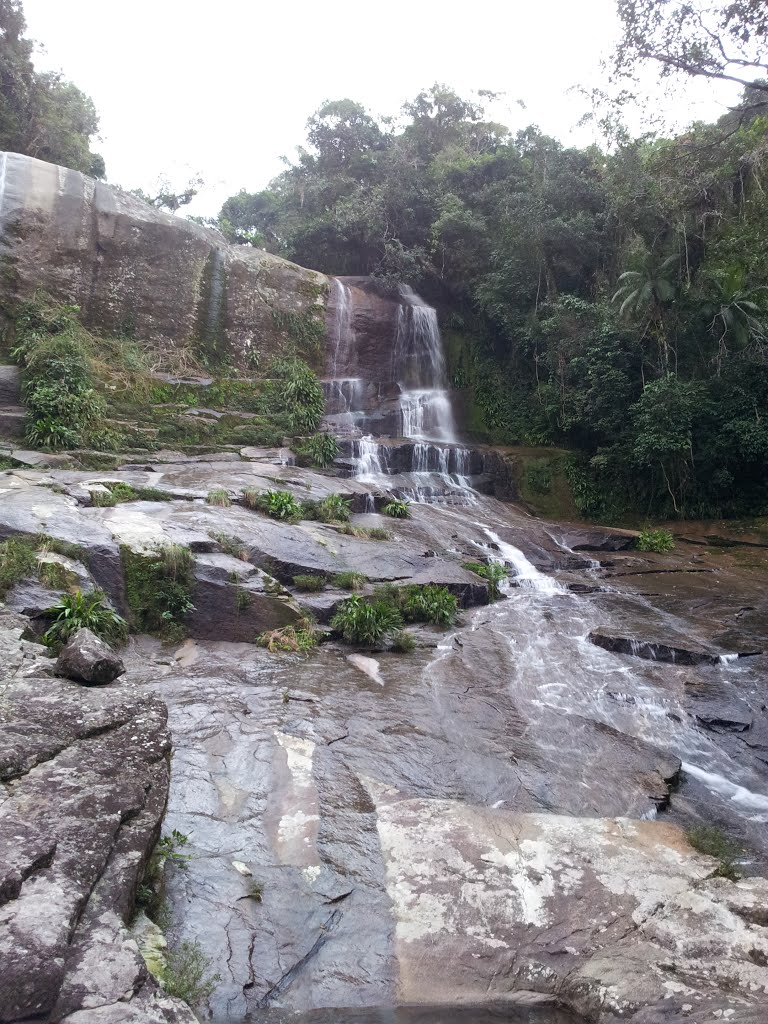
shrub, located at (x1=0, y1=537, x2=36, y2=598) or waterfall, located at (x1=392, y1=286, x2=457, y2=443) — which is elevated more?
waterfall, located at (x1=392, y1=286, x2=457, y2=443)

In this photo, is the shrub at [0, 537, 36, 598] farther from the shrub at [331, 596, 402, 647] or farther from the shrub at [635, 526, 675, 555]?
the shrub at [635, 526, 675, 555]

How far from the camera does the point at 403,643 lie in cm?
883

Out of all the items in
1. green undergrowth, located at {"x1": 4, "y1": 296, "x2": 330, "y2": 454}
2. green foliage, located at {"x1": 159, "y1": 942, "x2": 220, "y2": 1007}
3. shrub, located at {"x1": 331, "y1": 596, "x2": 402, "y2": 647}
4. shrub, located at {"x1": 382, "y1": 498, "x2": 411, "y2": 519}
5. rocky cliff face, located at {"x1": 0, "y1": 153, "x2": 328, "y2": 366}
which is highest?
rocky cliff face, located at {"x1": 0, "y1": 153, "x2": 328, "y2": 366}

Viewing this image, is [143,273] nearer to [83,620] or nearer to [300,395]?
[300,395]

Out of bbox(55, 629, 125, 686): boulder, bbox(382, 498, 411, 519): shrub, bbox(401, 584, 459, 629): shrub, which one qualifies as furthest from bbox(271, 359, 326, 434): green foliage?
bbox(55, 629, 125, 686): boulder

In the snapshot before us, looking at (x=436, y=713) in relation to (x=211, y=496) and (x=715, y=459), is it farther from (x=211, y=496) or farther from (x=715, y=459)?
(x=715, y=459)

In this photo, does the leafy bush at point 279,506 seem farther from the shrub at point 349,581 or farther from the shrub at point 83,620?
the shrub at point 83,620

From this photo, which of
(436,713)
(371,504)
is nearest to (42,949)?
(436,713)

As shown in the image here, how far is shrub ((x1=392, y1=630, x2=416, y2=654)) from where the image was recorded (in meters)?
8.82

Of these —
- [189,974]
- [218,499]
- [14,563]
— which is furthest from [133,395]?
[189,974]

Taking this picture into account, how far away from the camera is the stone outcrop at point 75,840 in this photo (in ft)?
8.52

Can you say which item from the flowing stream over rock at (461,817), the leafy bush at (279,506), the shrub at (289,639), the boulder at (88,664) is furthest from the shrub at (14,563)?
the leafy bush at (279,506)

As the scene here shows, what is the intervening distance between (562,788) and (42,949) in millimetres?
4251

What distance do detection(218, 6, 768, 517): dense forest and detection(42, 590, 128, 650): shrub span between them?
1236cm
